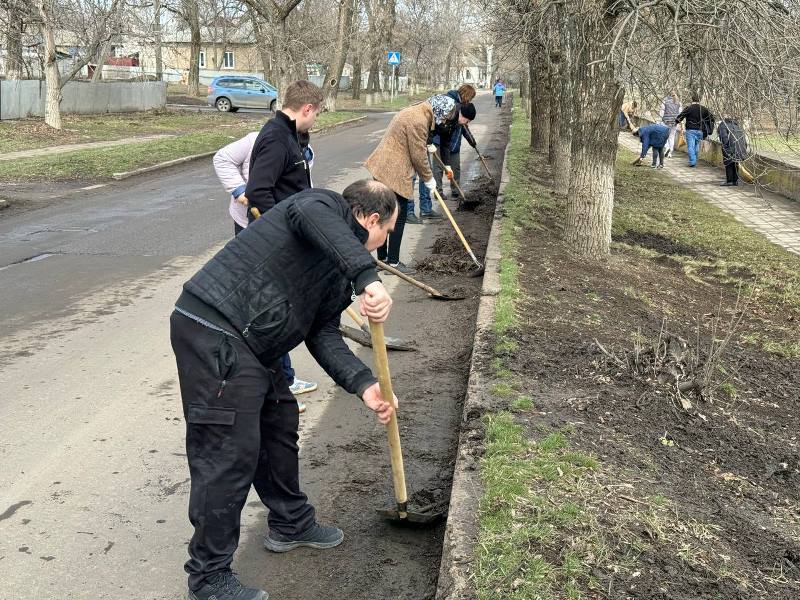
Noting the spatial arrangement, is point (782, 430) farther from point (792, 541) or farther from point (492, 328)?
point (492, 328)

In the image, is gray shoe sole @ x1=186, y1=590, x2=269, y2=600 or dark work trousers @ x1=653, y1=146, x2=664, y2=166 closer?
gray shoe sole @ x1=186, y1=590, x2=269, y2=600

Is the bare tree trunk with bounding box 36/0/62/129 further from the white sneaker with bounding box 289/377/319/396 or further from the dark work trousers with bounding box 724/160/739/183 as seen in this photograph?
the white sneaker with bounding box 289/377/319/396

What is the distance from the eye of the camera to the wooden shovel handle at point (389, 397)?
10.8 feet

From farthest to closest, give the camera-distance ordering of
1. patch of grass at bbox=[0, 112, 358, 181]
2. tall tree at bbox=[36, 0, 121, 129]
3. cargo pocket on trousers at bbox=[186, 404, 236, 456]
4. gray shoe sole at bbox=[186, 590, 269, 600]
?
1. tall tree at bbox=[36, 0, 121, 129]
2. patch of grass at bbox=[0, 112, 358, 181]
3. gray shoe sole at bbox=[186, 590, 269, 600]
4. cargo pocket on trousers at bbox=[186, 404, 236, 456]

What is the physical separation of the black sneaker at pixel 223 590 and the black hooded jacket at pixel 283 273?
0.83 m

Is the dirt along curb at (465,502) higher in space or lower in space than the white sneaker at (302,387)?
higher

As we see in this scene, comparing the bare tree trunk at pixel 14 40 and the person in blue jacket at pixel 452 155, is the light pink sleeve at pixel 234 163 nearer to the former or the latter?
the person in blue jacket at pixel 452 155

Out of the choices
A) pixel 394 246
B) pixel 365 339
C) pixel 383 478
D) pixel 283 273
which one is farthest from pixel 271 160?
pixel 394 246

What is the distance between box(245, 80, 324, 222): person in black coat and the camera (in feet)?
16.9

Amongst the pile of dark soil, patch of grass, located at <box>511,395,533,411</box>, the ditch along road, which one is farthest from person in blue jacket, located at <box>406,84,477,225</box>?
patch of grass, located at <box>511,395,533,411</box>

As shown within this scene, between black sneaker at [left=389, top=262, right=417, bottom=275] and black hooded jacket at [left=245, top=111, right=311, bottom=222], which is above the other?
black hooded jacket at [left=245, top=111, right=311, bottom=222]

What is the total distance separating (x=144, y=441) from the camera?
195 inches

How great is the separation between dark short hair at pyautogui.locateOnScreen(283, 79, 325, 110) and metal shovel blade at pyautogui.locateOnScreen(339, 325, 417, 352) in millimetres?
2075

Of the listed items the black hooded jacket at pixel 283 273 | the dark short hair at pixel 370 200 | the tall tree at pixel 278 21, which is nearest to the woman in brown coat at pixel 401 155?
the dark short hair at pixel 370 200
